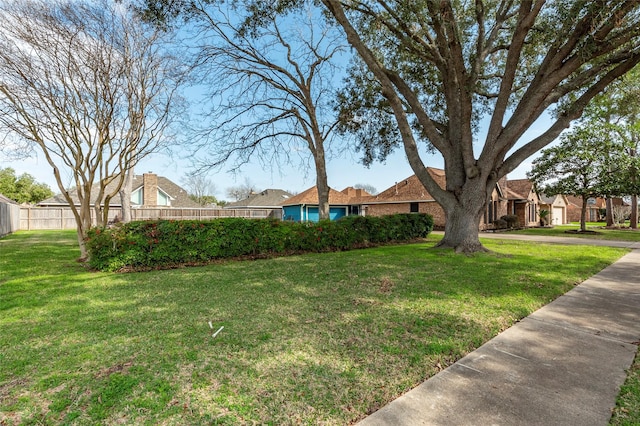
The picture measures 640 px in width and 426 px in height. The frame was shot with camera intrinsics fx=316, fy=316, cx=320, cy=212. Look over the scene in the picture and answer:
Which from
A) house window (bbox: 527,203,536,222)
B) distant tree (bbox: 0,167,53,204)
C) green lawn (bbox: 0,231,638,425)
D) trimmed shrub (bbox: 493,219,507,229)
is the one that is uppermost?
distant tree (bbox: 0,167,53,204)

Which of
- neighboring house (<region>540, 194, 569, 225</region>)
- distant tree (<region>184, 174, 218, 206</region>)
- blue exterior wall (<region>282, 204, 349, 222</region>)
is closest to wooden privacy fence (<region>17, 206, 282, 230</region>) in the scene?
blue exterior wall (<region>282, 204, 349, 222</region>)

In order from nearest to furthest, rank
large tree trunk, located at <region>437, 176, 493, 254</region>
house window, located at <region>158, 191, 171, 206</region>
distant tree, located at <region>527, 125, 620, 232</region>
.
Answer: large tree trunk, located at <region>437, 176, 493, 254</region> → distant tree, located at <region>527, 125, 620, 232</region> → house window, located at <region>158, 191, 171, 206</region>

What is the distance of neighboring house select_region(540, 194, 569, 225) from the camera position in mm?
32688

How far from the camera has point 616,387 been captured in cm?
251

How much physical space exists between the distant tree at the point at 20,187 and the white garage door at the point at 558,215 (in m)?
61.7

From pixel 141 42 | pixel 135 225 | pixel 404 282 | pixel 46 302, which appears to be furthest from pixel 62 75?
pixel 404 282

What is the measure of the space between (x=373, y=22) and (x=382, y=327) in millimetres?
9541

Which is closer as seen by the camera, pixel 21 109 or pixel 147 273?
pixel 147 273

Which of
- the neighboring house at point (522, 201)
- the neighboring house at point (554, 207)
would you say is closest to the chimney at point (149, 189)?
the neighboring house at point (522, 201)

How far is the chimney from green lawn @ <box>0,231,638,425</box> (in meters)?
22.9

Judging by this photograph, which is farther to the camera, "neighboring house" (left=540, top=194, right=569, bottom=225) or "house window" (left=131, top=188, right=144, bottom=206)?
"neighboring house" (left=540, top=194, right=569, bottom=225)

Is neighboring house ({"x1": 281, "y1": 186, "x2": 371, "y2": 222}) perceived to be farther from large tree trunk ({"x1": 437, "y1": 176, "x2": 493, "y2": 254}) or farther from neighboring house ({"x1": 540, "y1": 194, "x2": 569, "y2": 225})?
neighboring house ({"x1": 540, "y1": 194, "x2": 569, "y2": 225})

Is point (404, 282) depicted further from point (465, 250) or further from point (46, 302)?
point (46, 302)

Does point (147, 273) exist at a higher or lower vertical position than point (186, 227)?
lower
